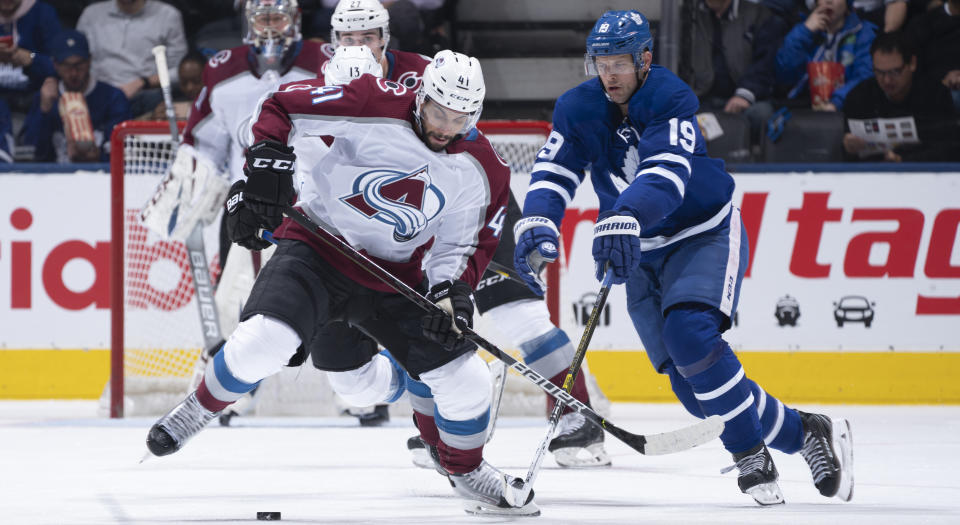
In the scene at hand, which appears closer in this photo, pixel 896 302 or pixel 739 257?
pixel 739 257

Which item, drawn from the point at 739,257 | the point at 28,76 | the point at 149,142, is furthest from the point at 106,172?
the point at 739,257

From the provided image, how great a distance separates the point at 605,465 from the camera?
4133mm

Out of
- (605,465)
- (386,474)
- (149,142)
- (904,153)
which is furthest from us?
(904,153)

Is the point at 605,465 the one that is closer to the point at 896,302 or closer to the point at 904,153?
the point at 896,302

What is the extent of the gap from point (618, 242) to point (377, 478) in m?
1.07

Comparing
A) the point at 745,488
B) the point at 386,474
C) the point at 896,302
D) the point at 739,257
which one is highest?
the point at 739,257

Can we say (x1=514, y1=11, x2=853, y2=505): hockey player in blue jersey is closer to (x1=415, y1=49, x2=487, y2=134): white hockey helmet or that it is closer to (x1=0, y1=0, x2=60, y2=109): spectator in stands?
(x1=415, y1=49, x2=487, y2=134): white hockey helmet

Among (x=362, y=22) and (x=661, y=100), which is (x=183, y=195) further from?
(x=661, y=100)

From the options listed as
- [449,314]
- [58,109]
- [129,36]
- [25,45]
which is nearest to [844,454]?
[449,314]

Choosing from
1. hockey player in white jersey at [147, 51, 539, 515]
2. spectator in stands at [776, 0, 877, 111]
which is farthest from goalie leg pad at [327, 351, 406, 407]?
spectator in stands at [776, 0, 877, 111]

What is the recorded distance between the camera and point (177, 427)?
2.95m

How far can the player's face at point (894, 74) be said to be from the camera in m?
5.92

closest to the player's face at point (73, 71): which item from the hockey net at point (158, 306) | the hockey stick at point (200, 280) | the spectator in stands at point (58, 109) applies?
the spectator in stands at point (58, 109)

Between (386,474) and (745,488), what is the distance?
1.09m
